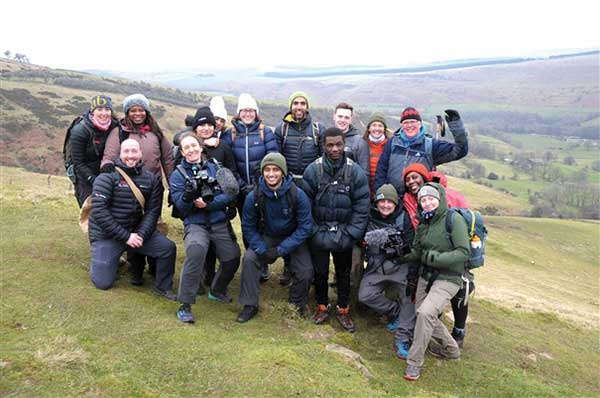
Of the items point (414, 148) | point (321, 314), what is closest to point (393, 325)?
point (321, 314)

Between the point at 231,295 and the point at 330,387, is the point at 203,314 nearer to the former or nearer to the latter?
the point at 231,295

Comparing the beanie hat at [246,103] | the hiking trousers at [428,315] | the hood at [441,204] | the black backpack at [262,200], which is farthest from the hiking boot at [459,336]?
the beanie hat at [246,103]

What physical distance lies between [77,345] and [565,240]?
77121 millimetres

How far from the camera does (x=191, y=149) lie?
29.1ft

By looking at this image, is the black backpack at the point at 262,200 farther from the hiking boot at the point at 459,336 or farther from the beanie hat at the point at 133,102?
the hiking boot at the point at 459,336

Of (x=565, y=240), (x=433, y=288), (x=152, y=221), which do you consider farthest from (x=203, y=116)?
(x=565, y=240)

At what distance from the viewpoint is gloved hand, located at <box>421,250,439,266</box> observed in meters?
8.13

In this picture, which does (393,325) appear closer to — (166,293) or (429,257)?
(429,257)

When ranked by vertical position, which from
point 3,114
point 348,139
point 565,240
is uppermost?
point 348,139

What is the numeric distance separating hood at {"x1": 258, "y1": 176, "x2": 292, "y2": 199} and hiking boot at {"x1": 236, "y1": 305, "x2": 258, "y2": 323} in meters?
2.54

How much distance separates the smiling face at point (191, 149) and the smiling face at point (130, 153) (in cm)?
100

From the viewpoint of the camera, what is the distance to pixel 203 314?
30.3 ft

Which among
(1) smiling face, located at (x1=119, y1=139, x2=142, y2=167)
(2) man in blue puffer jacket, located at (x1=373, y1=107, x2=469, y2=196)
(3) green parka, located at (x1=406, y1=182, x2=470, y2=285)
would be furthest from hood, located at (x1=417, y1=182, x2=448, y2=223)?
(1) smiling face, located at (x1=119, y1=139, x2=142, y2=167)

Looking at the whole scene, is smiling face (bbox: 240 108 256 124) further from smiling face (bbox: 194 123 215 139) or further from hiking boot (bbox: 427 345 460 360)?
hiking boot (bbox: 427 345 460 360)
